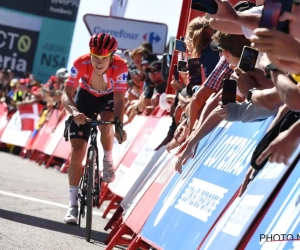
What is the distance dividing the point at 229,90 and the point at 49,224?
174 inches

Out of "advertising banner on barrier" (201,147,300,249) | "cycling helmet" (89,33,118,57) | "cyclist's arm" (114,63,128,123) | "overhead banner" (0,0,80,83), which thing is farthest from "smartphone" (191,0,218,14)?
"overhead banner" (0,0,80,83)

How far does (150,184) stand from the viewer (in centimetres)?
837

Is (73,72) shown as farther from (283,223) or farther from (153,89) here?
(283,223)

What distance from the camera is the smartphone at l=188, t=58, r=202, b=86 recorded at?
26.2ft

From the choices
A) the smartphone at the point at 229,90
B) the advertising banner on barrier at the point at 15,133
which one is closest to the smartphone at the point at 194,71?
the smartphone at the point at 229,90

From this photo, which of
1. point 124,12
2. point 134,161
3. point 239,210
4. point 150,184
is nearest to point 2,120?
point 124,12

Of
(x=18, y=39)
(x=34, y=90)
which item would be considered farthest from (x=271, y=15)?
(x=18, y=39)

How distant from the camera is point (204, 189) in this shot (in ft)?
19.9

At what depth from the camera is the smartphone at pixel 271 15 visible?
11.4 feet

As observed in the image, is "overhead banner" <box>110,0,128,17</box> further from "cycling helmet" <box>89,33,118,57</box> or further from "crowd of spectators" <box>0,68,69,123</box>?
"cycling helmet" <box>89,33,118,57</box>

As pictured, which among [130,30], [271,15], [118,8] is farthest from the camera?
[118,8]

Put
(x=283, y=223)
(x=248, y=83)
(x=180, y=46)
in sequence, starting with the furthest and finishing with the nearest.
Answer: (x=180, y=46) < (x=248, y=83) < (x=283, y=223)

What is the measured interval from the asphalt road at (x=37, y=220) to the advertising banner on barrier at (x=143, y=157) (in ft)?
1.59

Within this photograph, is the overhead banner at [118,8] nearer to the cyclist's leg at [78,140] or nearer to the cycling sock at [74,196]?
the cyclist's leg at [78,140]
